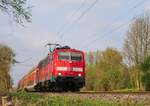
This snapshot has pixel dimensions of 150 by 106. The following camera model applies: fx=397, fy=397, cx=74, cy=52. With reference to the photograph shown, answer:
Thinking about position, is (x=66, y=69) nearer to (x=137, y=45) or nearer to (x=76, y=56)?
(x=76, y=56)

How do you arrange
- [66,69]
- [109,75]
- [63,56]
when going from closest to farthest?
[66,69]
[63,56]
[109,75]

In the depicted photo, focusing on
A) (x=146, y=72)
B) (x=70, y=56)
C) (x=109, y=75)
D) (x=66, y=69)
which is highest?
(x=109, y=75)

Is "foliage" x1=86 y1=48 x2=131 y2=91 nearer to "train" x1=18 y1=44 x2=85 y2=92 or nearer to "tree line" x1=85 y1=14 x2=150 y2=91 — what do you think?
"tree line" x1=85 y1=14 x2=150 y2=91

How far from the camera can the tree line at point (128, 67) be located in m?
57.7

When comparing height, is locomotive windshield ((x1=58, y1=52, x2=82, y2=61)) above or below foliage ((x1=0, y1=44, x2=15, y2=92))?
below

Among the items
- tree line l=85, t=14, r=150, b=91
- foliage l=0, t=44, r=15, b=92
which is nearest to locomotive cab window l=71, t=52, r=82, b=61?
tree line l=85, t=14, r=150, b=91

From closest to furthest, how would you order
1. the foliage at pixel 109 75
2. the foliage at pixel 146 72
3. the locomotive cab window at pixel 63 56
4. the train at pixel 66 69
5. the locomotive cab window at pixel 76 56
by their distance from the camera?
the train at pixel 66 69 → the locomotive cab window at pixel 63 56 → the locomotive cab window at pixel 76 56 → the foliage at pixel 146 72 → the foliage at pixel 109 75

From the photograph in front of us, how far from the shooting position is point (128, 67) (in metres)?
67.3

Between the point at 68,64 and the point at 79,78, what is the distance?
1454 millimetres

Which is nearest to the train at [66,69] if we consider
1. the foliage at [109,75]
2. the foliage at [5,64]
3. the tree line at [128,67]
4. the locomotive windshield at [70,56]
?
the locomotive windshield at [70,56]

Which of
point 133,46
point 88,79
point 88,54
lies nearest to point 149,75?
point 133,46

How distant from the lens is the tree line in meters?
57.7

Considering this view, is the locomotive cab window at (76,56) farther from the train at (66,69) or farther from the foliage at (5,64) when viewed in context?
the foliage at (5,64)

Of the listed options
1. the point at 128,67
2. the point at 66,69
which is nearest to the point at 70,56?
the point at 66,69
